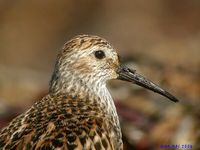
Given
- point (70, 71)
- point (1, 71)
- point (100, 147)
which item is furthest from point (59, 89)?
point (1, 71)

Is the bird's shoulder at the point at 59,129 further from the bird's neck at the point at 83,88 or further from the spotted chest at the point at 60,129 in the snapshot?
the bird's neck at the point at 83,88

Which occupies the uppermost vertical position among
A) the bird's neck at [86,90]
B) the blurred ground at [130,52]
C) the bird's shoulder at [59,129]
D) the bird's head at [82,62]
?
the blurred ground at [130,52]

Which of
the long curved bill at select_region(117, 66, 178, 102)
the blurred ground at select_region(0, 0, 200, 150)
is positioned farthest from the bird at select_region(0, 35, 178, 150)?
the blurred ground at select_region(0, 0, 200, 150)

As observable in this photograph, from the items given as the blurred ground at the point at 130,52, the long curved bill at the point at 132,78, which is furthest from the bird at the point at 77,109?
the blurred ground at the point at 130,52

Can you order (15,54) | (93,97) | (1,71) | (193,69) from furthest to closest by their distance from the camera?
(15,54) → (1,71) → (193,69) → (93,97)

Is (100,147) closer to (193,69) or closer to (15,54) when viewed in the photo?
(193,69)

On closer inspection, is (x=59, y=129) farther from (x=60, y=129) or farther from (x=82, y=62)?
(x=82, y=62)
